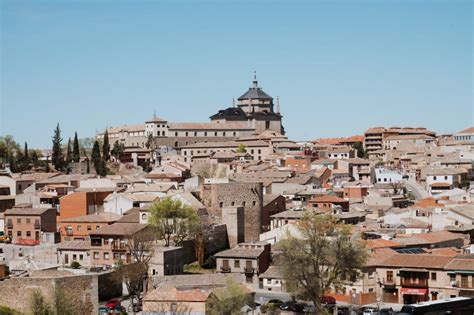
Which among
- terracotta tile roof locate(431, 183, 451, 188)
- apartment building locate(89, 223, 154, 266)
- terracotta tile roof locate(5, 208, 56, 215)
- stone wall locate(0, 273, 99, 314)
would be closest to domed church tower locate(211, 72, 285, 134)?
terracotta tile roof locate(431, 183, 451, 188)

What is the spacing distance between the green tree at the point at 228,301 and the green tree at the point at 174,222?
28.5 feet

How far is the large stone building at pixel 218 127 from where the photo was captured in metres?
84.8

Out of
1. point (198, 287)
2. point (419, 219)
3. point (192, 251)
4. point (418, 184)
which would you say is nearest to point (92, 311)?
point (198, 287)

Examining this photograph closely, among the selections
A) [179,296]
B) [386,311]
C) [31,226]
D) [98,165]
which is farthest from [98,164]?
[386,311]

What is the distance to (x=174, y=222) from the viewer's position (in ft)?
114

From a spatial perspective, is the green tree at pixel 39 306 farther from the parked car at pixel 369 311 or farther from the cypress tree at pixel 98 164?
the cypress tree at pixel 98 164

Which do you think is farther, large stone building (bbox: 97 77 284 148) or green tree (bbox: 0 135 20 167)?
large stone building (bbox: 97 77 284 148)

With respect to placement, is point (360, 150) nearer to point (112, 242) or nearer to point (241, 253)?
Result: point (112, 242)

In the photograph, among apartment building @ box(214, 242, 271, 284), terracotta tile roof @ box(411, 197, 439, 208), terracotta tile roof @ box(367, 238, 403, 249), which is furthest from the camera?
terracotta tile roof @ box(411, 197, 439, 208)

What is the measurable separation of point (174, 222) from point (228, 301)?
1058 centimetres

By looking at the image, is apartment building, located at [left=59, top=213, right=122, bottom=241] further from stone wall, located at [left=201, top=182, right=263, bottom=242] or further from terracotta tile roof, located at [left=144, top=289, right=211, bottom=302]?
terracotta tile roof, located at [left=144, top=289, right=211, bottom=302]

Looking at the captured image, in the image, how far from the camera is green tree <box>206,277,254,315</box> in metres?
24.4

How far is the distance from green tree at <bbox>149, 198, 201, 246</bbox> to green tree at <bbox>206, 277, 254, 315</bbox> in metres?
8.68

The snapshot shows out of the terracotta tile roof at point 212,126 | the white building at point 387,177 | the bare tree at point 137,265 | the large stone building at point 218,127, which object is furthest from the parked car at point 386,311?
the terracotta tile roof at point 212,126
